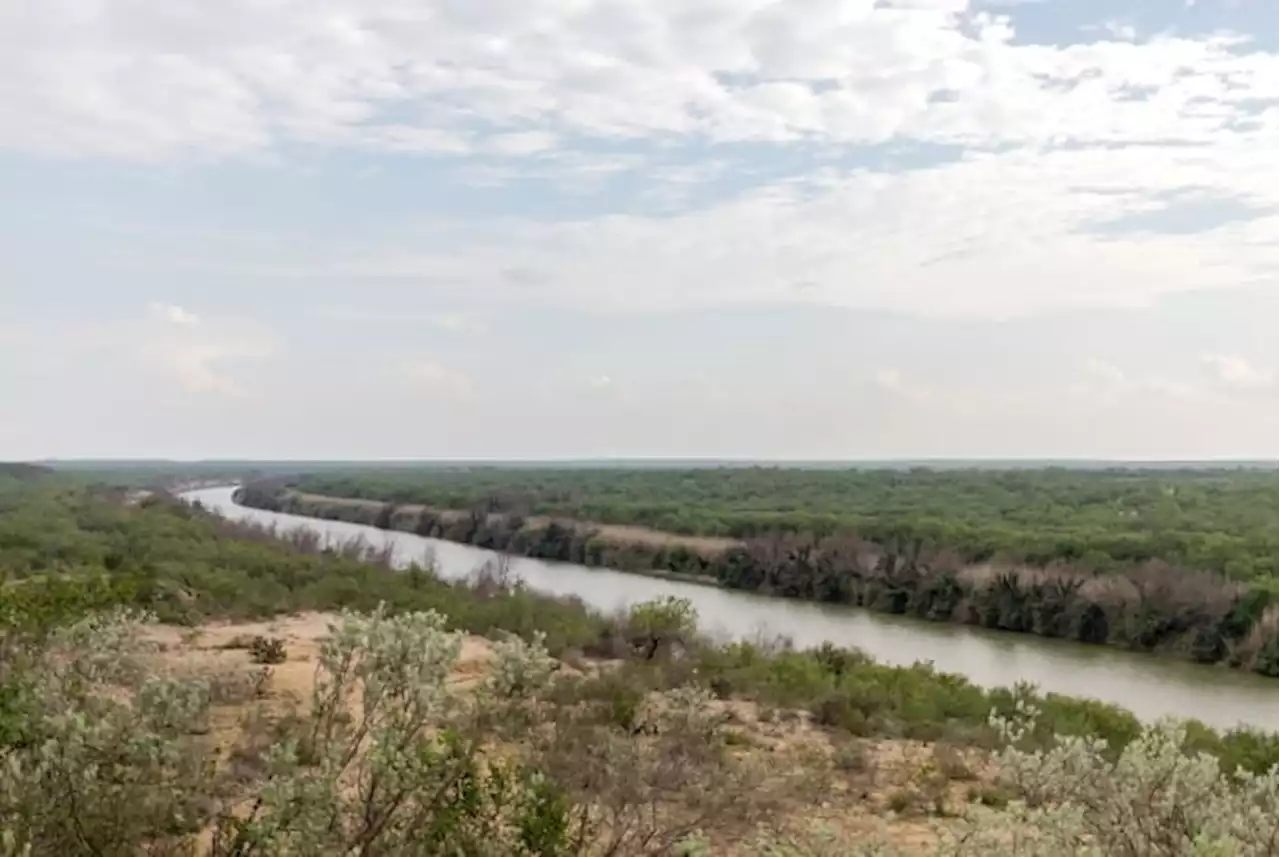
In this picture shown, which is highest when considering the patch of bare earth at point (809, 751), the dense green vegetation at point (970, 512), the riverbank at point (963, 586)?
the dense green vegetation at point (970, 512)

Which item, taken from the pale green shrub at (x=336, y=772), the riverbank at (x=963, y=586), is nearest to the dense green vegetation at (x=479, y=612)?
the pale green shrub at (x=336, y=772)

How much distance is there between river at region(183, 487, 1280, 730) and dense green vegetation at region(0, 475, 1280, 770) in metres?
4.29

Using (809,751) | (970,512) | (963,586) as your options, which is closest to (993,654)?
(963,586)

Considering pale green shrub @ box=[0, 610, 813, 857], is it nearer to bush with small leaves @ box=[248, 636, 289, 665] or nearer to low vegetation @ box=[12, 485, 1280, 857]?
low vegetation @ box=[12, 485, 1280, 857]

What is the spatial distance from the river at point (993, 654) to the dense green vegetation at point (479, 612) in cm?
429

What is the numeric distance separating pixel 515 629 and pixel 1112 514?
3420 centimetres

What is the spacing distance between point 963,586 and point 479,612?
1673 cm

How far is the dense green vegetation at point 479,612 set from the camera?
1140 cm

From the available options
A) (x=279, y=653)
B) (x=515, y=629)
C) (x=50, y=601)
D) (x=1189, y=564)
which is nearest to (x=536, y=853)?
(x=50, y=601)

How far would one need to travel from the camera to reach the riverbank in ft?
78.7

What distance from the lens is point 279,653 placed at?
41.3 ft

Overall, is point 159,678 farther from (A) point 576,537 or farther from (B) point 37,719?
(A) point 576,537

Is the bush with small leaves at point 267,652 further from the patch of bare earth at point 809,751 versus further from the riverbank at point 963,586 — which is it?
the riverbank at point 963,586

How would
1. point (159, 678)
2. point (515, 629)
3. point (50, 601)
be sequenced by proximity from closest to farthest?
point (159, 678) → point (50, 601) → point (515, 629)
